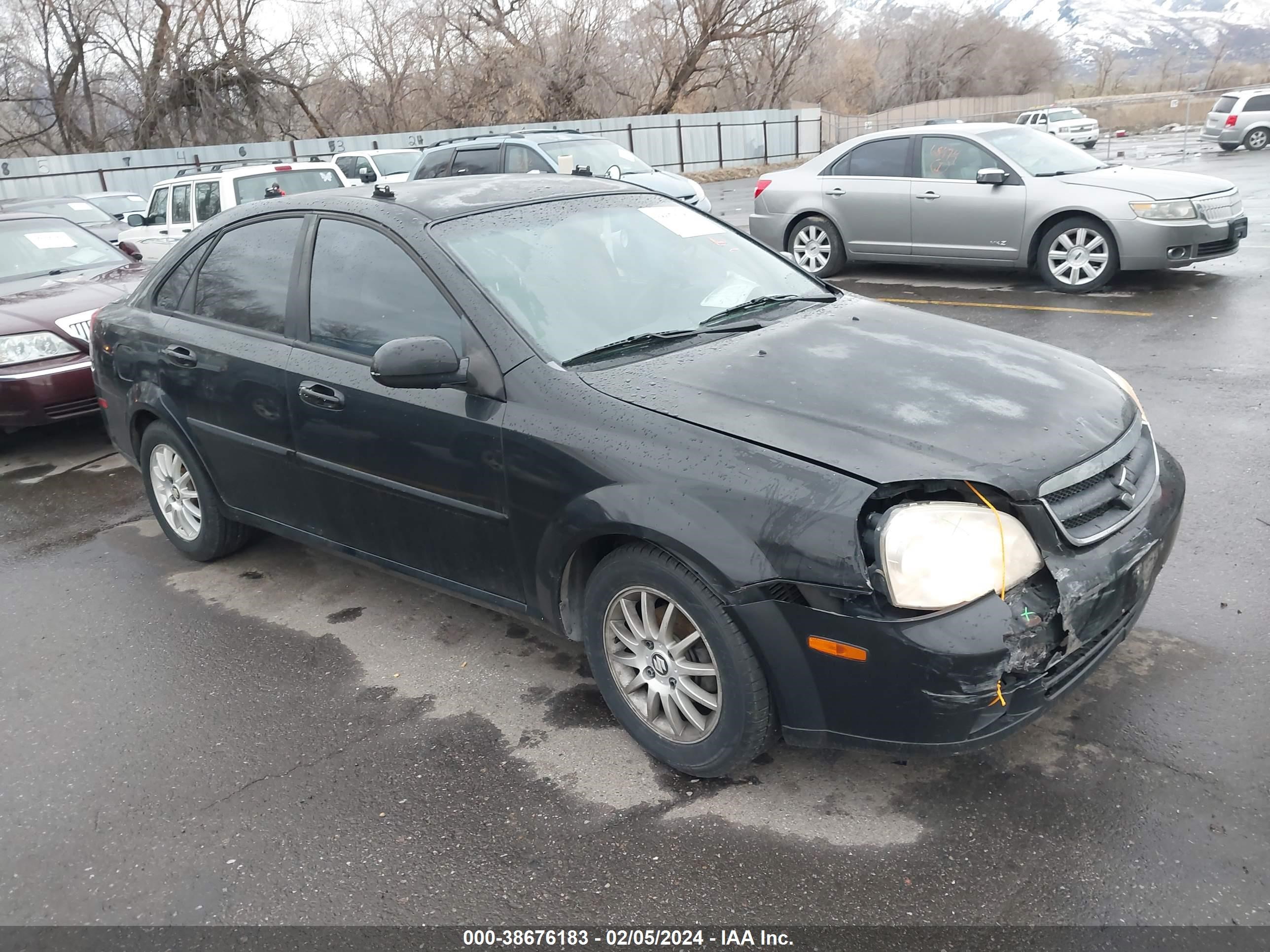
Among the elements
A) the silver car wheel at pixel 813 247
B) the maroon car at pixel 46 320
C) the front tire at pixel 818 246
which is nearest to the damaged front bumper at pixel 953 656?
the maroon car at pixel 46 320

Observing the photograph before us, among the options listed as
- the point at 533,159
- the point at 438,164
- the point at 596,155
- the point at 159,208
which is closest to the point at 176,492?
the point at 159,208

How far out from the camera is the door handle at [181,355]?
448 cm

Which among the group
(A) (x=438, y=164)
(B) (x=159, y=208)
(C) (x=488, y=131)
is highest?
(C) (x=488, y=131)

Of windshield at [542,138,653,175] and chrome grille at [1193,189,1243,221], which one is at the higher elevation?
windshield at [542,138,653,175]

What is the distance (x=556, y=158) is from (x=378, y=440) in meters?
10.6

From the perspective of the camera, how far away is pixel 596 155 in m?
14.1

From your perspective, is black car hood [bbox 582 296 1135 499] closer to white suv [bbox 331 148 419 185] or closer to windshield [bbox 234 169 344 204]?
windshield [bbox 234 169 344 204]

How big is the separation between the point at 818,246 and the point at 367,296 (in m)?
8.22

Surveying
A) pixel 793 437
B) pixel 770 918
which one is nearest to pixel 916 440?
pixel 793 437

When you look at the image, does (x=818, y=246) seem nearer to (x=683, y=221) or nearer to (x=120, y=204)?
(x=683, y=221)

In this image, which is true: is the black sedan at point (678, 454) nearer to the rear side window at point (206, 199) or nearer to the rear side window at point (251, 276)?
the rear side window at point (251, 276)

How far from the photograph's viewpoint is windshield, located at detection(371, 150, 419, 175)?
61.3ft

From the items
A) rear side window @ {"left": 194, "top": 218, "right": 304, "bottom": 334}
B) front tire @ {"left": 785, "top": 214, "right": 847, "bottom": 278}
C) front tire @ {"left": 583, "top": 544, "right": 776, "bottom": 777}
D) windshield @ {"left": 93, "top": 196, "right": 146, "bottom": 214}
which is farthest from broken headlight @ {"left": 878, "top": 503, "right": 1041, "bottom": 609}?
windshield @ {"left": 93, "top": 196, "right": 146, "bottom": 214}

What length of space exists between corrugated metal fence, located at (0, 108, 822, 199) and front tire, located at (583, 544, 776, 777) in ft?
70.8
